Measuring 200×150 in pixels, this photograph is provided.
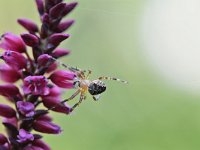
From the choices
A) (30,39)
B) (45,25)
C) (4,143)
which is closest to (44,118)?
(4,143)

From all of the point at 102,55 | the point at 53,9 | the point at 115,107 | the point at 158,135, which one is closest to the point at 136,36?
the point at 102,55

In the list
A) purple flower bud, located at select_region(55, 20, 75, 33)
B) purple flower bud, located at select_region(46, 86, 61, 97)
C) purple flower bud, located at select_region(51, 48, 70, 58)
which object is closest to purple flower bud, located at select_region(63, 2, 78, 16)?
purple flower bud, located at select_region(55, 20, 75, 33)

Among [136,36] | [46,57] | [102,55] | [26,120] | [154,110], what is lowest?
[26,120]

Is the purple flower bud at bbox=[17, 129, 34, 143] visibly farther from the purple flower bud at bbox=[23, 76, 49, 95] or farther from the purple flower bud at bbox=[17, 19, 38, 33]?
the purple flower bud at bbox=[17, 19, 38, 33]

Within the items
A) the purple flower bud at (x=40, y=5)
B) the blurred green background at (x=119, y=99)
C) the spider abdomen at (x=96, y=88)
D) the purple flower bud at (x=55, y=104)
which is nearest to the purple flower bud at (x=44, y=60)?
the purple flower bud at (x=55, y=104)

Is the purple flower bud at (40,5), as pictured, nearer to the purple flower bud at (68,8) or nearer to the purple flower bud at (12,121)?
the purple flower bud at (68,8)

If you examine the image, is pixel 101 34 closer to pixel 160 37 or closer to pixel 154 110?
pixel 160 37

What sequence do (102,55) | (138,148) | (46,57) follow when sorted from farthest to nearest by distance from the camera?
(102,55), (138,148), (46,57)

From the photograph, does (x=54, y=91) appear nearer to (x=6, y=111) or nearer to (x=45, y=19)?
(x=6, y=111)
